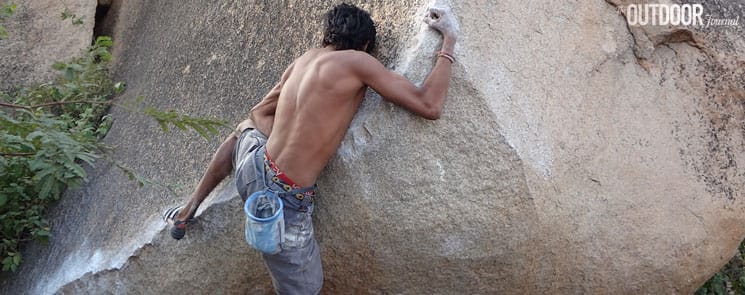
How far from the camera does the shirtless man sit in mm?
2801

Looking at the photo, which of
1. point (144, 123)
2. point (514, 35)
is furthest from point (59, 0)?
point (514, 35)

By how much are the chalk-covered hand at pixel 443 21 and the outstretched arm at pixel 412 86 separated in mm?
80

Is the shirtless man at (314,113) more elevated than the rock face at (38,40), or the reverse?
the shirtless man at (314,113)

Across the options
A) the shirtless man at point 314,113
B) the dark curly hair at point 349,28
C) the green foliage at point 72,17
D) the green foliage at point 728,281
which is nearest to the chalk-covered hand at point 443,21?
the shirtless man at point 314,113

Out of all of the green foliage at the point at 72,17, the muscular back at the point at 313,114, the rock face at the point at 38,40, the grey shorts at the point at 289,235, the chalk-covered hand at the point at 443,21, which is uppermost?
the chalk-covered hand at the point at 443,21

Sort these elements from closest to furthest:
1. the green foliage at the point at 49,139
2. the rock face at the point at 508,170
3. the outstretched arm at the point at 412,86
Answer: the outstretched arm at the point at 412,86, the rock face at the point at 508,170, the green foliage at the point at 49,139

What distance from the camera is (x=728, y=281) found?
3914mm

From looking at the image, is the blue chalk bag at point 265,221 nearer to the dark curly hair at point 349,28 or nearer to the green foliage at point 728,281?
the dark curly hair at point 349,28

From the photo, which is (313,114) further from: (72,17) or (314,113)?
(72,17)

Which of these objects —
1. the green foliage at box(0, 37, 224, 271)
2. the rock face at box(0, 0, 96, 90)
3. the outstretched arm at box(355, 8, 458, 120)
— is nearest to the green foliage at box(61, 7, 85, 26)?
the rock face at box(0, 0, 96, 90)

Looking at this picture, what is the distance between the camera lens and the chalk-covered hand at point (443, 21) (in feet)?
9.37

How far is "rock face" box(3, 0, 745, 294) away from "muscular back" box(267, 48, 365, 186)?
0.10m
